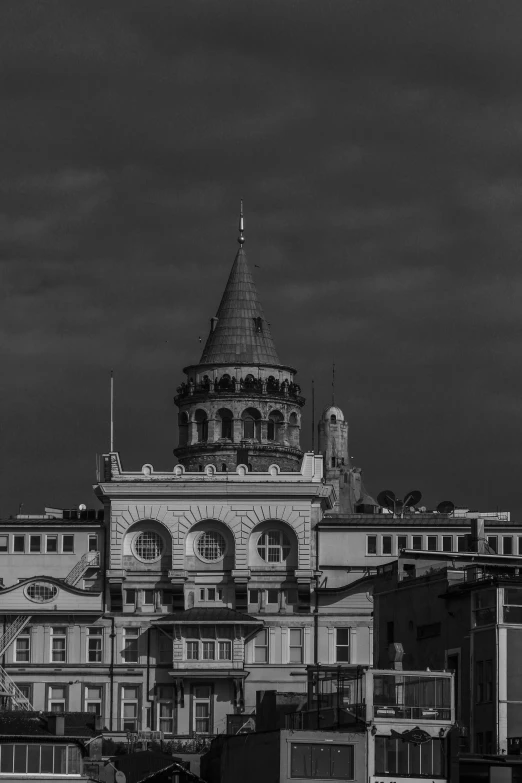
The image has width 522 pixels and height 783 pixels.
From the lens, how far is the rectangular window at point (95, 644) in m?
138

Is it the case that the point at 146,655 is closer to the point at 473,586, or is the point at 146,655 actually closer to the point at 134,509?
the point at 134,509

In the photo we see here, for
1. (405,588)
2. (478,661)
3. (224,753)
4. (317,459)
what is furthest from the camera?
(317,459)

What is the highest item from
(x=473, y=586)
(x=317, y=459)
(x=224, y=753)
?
(x=317, y=459)

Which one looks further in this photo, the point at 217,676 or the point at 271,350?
the point at 271,350

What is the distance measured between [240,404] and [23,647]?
90.1 ft

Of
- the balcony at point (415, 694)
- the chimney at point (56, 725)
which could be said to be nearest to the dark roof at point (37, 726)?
the chimney at point (56, 725)

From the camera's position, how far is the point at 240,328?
162125 millimetres

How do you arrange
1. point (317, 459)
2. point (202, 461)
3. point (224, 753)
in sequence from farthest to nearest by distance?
1. point (202, 461)
2. point (317, 459)
3. point (224, 753)

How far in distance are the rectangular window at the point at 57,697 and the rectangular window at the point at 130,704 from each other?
11.1 ft

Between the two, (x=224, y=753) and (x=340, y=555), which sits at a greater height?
(x=340, y=555)

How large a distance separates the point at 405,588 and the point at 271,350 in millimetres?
63269

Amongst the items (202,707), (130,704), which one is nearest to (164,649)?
(130,704)

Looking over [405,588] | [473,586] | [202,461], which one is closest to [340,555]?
[202,461]

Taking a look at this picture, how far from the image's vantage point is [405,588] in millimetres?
99688
